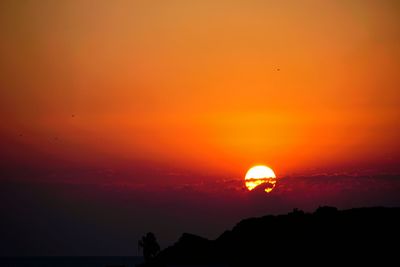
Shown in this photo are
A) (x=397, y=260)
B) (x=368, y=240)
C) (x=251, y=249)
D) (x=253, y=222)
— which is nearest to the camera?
(x=397, y=260)

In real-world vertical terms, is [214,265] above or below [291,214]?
below

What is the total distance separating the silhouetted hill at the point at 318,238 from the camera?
8731 centimetres

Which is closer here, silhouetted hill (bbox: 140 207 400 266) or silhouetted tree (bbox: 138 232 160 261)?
silhouetted hill (bbox: 140 207 400 266)

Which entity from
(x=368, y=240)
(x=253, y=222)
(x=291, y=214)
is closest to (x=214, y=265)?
(x=253, y=222)

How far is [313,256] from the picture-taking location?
9156 cm

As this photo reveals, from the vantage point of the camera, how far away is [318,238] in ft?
309

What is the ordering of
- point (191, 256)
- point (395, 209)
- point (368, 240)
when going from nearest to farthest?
1. point (368, 240)
2. point (395, 209)
3. point (191, 256)

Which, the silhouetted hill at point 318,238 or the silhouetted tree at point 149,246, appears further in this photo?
the silhouetted tree at point 149,246

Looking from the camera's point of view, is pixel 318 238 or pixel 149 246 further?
pixel 149 246

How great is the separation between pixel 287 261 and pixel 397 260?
1791 centimetres

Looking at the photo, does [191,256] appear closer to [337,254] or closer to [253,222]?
[253,222]

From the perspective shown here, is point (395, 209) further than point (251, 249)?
No

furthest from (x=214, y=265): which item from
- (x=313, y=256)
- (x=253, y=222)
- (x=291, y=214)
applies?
(x=313, y=256)

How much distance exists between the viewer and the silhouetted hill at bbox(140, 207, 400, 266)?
8731cm
